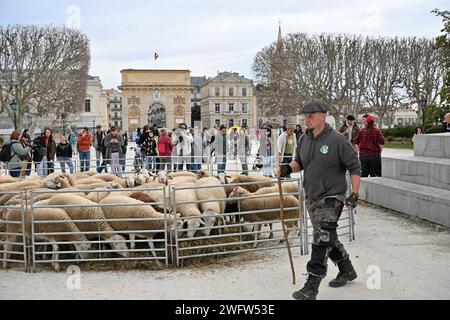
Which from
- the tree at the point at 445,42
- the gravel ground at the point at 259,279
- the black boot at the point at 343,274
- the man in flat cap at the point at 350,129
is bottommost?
the gravel ground at the point at 259,279

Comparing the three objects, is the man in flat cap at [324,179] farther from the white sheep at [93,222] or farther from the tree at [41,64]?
the tree at [41,64]

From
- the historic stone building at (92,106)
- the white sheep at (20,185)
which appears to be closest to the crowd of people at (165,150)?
the white sheep at (20,185)

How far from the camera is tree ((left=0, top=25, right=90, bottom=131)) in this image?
135 ft

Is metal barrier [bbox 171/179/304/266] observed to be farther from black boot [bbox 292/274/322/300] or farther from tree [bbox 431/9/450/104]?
tree [bbox 431/9/450/104]

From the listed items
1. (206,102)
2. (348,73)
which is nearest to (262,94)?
(348,73)

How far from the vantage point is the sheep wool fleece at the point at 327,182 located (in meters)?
5.45

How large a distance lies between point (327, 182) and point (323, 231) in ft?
1.61

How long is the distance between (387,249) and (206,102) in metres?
131

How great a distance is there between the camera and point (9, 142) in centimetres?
1421

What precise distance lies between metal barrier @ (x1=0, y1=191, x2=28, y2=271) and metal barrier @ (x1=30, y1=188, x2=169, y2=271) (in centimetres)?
13

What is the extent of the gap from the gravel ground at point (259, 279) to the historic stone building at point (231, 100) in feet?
407

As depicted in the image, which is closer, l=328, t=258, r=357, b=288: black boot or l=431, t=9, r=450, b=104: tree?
l=328, t=258, r=357, b=288: black boot

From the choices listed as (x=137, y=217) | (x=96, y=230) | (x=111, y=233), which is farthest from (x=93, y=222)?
(x=137, y=217)

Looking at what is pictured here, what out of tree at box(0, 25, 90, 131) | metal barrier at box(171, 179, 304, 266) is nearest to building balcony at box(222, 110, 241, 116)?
tree at box(0, 25, 90, 131)
